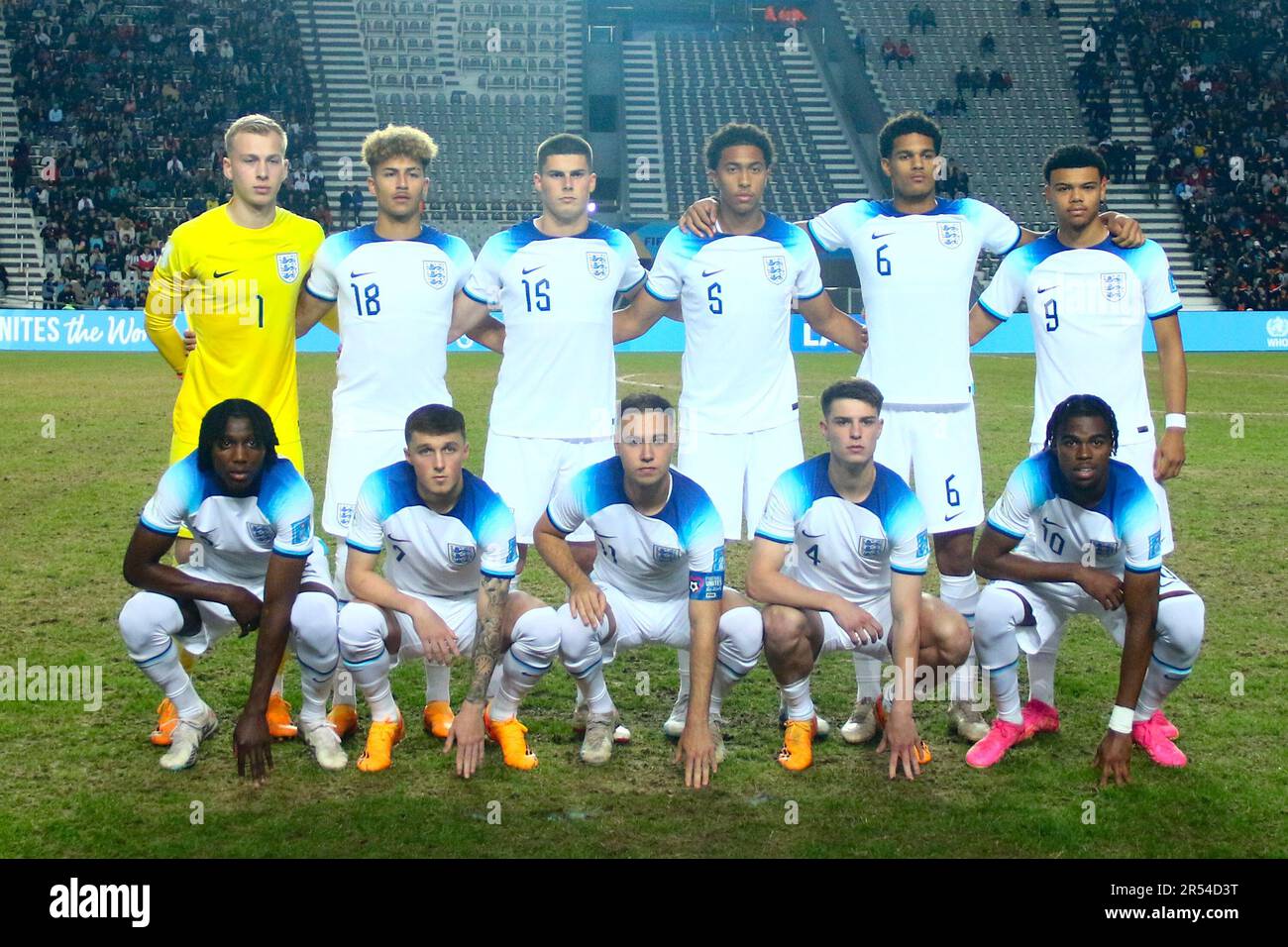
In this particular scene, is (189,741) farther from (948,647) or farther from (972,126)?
(972,126)

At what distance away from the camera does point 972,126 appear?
33.7 metres

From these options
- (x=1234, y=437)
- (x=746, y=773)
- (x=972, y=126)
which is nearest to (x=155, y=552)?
(x=746, y=773)

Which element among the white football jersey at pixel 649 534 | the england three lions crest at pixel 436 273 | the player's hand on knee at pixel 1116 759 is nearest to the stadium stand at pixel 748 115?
the england three lions crest at pixel 436 273

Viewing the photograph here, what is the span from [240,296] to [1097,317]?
3.62 m

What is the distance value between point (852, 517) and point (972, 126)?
1219 inches

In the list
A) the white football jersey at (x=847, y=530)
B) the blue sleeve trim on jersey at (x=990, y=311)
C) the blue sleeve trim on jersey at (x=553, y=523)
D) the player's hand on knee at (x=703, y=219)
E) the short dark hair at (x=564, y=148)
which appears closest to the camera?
the white football jersey at (x=847, y=530)

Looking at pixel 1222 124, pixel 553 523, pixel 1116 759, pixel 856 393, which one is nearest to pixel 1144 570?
pixel 1116 759

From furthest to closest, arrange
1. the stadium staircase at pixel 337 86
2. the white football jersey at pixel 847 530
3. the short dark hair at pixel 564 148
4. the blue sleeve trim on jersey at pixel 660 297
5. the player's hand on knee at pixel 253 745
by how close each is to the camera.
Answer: the stadium staircase at pixel 337 86
the blue sleeve trim on jersey at pixel 660 297
the short dark hair at pixel 564 148
the white football jersey at pixel 847 530
the player's hand on knee at pixel 253 745

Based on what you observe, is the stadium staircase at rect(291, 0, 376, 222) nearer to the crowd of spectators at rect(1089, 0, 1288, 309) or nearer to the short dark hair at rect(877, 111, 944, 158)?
→ the crowd of spectators at rect(1089, 0, 1288, 309)

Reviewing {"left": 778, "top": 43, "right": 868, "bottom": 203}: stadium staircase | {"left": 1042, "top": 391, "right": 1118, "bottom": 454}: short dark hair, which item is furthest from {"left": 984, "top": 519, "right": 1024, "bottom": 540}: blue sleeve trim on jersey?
{"left": 778, "top": 43, "right": 868, "bottom": 203}: stadium staircase

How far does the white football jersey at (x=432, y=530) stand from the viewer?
16.2 ft

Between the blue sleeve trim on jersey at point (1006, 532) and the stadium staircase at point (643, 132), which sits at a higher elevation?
the stadium staircase at point (643, 132)

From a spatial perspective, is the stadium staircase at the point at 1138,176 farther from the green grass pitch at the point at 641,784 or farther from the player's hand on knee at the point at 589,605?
the player's hand on knee at the point at 589,605

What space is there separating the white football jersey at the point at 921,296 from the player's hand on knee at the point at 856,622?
123 cm
